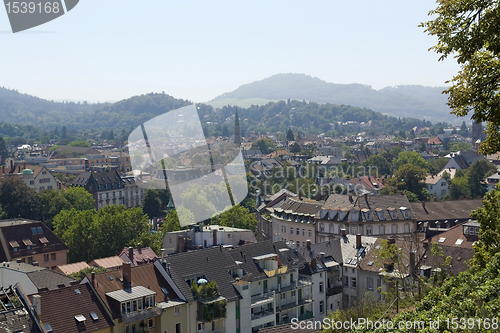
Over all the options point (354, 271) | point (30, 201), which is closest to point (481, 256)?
point (354, 271)

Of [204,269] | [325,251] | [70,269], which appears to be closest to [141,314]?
[204,269]

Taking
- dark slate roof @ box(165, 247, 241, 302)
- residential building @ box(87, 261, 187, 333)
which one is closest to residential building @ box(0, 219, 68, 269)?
dark slate roof @ box(165, 247, 241, 302)

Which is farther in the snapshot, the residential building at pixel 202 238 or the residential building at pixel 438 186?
the residential building at pixel 438 186

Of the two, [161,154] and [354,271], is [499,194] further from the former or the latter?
[354,271]

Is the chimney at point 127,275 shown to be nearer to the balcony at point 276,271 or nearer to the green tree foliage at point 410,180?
the balcony at point 276,271

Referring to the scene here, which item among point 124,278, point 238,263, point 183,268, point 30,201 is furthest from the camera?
point 30,201

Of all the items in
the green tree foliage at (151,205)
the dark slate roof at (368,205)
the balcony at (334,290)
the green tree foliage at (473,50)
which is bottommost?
the green tree foliage at (151,205)

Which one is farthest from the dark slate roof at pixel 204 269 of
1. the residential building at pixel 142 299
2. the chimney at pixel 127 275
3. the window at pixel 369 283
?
the window at pixel 369 283

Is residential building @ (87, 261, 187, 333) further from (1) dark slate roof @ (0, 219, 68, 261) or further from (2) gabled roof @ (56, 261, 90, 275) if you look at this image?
(1) dark slate roof @ (0, 219, 68, 261)
